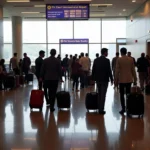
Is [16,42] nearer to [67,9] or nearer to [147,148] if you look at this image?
[67,9]

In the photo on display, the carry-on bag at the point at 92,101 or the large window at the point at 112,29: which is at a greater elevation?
the large window at the point at 112,29

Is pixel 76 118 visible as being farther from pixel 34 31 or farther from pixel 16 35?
pixel 34 31

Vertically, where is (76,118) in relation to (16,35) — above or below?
below

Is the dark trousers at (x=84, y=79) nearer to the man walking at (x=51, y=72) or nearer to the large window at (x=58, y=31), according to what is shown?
the man walking at (x=51, y=72)

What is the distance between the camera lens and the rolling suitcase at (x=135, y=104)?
732 cm

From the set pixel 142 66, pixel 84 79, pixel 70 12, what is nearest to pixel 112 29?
pixel 70 12

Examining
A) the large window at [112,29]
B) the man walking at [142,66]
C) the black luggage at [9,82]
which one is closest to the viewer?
the man walking at [142,66]

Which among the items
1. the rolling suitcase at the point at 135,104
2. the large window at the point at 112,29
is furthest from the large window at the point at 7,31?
the rolling suitcase at the point at 135,104

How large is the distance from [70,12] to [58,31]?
10767mm

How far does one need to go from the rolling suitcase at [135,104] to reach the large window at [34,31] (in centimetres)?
2001

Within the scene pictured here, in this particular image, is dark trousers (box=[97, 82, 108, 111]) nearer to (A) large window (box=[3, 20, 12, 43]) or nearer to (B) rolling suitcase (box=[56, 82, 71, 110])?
(B) rolling suitcase (box=[56, 82, 71, 110])

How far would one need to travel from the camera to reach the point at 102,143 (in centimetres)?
515

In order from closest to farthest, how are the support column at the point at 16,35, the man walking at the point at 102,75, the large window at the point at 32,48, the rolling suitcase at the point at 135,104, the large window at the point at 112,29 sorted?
the rolling suitcase at the point at 135,104, the man walking at the point at 102,75, the support column at the point at 16,35, the large window at the point at 112,29, the large window at the point at 32,48

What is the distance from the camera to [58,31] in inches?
1048
